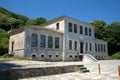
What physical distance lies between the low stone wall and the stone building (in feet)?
35.4

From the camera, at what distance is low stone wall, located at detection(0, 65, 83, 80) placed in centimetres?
768

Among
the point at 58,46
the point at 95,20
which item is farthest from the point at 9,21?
the point at 58,46

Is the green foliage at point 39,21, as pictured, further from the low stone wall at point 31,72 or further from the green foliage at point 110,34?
the low stone wall at point 31,72

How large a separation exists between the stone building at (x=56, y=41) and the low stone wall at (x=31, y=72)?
10777 millimetres

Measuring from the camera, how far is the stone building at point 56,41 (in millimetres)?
21812

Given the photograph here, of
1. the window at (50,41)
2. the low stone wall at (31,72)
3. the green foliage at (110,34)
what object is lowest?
the low stone wall at (31,72)

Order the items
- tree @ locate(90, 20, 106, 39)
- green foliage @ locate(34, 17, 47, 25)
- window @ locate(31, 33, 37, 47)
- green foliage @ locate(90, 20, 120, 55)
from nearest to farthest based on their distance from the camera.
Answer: window @ locate(31, 33, 37, 47) < green foliage @ locate(90, 20, 120, 55) < tree @ locate(90, 20, 106, 39) < green foliage @ locate(34, 17, 47, 25)

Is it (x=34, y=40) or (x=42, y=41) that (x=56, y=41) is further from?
(x=34, y=40)

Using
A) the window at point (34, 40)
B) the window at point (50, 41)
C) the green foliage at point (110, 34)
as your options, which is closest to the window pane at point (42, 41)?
the window at point (34, 40)

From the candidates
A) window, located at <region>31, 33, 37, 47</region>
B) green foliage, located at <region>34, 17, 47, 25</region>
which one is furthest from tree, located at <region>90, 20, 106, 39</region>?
window, located at <region>31, 33, 37, 47</region>

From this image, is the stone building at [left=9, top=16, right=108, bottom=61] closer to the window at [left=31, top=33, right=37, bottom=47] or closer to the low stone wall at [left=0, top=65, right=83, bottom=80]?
the window at [left=31, top=33, right=37, bottom=47]

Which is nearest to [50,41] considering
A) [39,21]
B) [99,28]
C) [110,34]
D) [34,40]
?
[34,40]

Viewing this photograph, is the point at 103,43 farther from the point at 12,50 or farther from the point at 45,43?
Result: the point at 12,50

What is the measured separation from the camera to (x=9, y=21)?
54.5 m
